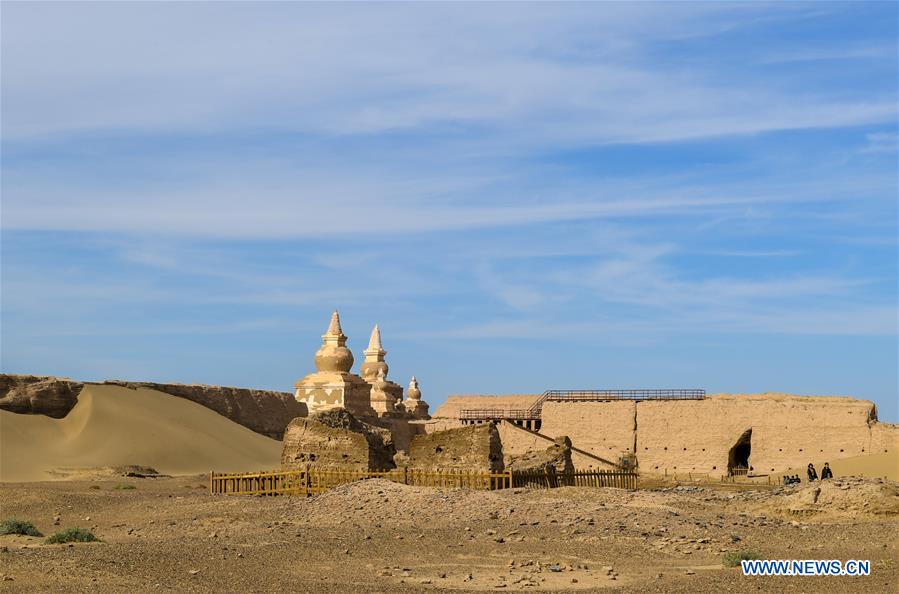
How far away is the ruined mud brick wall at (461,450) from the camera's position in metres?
23.9

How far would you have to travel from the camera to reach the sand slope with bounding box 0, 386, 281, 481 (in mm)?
37500

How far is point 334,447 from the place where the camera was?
25.7 m

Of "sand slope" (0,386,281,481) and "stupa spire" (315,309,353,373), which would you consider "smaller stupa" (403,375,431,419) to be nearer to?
"stupa spire" (315,309,353,373)

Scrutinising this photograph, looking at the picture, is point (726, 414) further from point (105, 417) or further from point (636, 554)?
point (636, 554)

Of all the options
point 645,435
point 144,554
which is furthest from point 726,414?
point 144,554

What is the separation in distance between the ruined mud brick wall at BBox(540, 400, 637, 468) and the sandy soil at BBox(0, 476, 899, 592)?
15.9 meters

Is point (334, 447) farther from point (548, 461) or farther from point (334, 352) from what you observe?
point (334, 352)

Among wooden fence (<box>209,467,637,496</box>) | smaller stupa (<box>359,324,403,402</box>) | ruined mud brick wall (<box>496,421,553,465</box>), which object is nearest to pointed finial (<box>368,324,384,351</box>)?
smaller stupa (<box>359,324,403,402</box>)

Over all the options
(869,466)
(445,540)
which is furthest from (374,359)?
(445,540)

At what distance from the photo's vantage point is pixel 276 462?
44.2 meters

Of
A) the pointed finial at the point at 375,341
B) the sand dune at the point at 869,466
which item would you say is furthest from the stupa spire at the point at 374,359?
the sand dune at the point at 869,466

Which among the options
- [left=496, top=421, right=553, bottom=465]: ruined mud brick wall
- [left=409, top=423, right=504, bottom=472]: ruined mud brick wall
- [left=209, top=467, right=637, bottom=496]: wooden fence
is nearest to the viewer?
[left=209, top=467, right=637, bottom=496]: wooden fence

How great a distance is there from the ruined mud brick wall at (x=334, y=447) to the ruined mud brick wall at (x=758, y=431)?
636 inches

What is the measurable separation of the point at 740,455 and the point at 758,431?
2.57 metres
